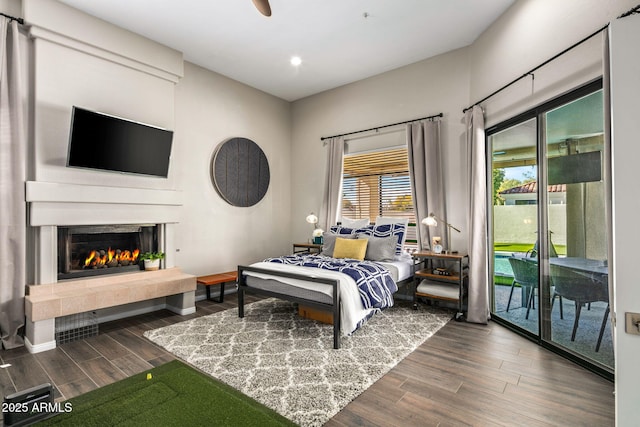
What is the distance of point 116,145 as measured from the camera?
3.66 meters

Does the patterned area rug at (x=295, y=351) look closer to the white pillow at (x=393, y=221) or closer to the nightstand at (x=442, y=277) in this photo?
the nightstand at (x=442, y=277)

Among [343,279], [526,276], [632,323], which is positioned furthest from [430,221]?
[632,323]

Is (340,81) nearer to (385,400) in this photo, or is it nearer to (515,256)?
(515,256)

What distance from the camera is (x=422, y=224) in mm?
4523

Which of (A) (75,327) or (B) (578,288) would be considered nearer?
(B) (578,288)

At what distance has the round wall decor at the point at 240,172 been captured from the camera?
5082 mm

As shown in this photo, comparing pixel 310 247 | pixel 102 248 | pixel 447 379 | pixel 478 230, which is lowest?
pixel 447 379

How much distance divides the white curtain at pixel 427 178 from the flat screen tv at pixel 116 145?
3.34m

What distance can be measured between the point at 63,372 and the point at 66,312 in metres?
0.70

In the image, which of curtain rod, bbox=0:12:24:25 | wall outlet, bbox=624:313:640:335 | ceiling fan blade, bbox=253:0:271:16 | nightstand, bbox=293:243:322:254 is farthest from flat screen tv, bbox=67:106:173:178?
wall outlet, bbox=624:313:640:335

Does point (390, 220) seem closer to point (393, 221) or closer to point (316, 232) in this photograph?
point (393, 221)

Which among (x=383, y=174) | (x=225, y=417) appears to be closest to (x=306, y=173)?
(x=383, y=174)

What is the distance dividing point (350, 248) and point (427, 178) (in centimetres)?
146

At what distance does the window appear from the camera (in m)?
5.03
